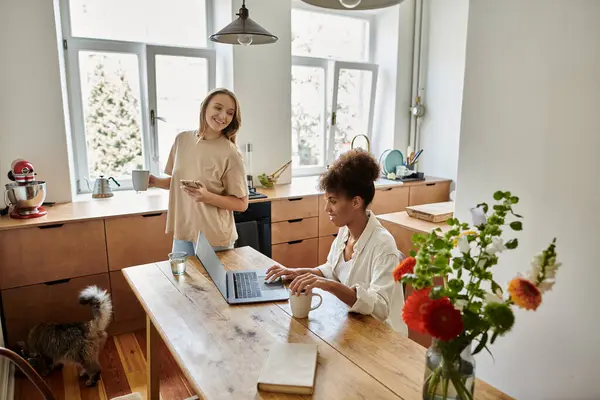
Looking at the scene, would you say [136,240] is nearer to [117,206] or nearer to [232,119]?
[117,206]

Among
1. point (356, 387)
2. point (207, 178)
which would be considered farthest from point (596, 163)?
point (207, 178)

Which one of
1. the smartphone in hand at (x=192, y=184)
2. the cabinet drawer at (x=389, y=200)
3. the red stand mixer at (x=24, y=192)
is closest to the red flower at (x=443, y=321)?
the smartphone in hand at (x=192, y=184)

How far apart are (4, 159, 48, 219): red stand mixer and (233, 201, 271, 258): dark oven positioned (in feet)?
4.02

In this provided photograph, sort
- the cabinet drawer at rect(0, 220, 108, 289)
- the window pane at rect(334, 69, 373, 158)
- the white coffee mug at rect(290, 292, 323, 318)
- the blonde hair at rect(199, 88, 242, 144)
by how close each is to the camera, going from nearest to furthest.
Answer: the white coffee mug at rect(290, 292, 323, 318)
the blonde hair at rect(199, 88, 242, 144)
the cabinet drawer at rect(0, 220, 108, 289)
the window pane at rect(334, 69, 373, 158)

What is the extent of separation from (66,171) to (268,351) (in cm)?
242

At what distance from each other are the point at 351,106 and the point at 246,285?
340 centimetres

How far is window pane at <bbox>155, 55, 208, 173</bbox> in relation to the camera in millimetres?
3576

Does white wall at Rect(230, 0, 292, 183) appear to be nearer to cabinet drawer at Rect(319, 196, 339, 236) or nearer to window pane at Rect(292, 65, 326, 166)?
window pane at Rect(292, 65, 326, 166)

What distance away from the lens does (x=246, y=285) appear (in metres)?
1.71

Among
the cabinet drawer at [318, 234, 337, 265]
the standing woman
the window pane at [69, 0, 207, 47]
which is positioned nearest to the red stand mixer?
the standing woman

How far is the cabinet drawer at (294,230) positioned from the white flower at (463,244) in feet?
8.30

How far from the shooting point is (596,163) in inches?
57.4

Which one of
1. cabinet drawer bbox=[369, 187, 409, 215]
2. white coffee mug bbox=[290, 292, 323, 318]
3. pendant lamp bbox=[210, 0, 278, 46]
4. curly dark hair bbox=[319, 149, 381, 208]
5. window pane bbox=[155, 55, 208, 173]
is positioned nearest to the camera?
white coffee mug bbox=[290, 292, 323, 318]

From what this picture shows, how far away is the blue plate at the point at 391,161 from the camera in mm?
4285
